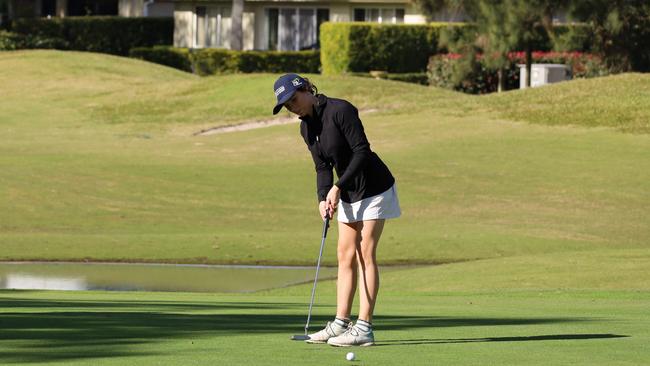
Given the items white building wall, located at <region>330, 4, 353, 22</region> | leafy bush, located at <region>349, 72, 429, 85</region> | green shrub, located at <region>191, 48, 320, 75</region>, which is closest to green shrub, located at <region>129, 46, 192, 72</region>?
green shrub, located at <region>191, 48, 320, 75</region>

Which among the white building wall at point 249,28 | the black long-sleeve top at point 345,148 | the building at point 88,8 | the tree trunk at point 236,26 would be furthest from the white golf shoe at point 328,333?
the building at point 88,8

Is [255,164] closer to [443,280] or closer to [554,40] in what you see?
[443,280]

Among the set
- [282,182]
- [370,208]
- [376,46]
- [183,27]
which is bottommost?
[282,182]

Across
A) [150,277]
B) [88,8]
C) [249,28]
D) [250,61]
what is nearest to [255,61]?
[250,61]

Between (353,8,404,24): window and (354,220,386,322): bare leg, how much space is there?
63574mm

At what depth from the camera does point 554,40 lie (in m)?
59.2

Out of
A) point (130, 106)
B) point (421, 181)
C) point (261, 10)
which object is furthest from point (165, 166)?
point (261, 10)

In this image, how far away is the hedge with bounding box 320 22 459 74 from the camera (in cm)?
6419

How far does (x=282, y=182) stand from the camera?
107 feet

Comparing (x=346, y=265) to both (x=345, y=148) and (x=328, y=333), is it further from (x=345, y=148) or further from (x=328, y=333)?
(x=345, y=148)

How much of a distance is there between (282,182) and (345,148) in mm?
22769

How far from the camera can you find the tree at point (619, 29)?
5519cm

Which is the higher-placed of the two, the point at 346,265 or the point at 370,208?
the point at 370,208

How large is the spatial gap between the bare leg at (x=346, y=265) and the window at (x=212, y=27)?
66575 mm
